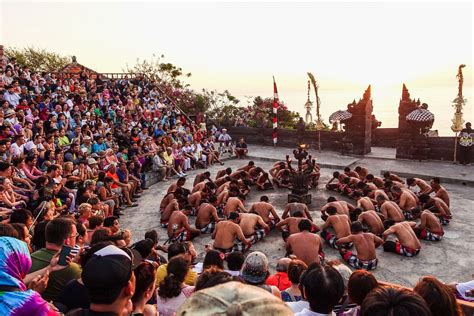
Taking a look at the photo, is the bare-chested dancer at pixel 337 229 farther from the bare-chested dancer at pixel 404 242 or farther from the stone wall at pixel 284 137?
the stone wall at pixel 284 137

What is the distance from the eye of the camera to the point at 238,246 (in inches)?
306

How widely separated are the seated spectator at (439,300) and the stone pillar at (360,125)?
16.1 m

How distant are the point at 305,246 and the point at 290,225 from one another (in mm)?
1285

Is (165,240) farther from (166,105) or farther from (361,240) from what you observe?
(166,105)

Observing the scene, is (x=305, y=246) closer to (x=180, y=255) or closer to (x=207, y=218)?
(x=180, y=255)

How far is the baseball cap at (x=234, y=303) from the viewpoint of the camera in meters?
1.15

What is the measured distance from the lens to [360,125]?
716 inches

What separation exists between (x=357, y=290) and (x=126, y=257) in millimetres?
2397

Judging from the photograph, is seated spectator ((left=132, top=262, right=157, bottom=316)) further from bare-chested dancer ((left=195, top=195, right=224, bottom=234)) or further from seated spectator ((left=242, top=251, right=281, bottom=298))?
bare-chested dancer ((left=195, top=195, right=224, bottom=234))

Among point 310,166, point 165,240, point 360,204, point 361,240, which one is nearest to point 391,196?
point 360,204

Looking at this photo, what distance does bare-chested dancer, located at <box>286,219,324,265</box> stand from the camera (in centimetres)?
659

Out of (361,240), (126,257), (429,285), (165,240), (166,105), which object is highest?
(166,105)

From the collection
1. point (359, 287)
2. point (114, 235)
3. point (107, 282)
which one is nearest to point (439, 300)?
point (359, 287)

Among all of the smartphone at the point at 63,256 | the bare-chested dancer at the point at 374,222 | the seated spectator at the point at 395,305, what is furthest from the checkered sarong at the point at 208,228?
the seated spectator at the point at 395,305
